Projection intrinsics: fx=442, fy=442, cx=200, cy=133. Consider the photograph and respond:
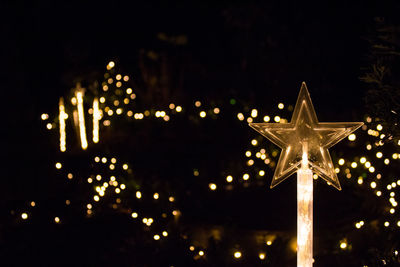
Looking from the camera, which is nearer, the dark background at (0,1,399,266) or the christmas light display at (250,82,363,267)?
the christmas light display at (250,82,363,267)

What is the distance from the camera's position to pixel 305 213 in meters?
2.88

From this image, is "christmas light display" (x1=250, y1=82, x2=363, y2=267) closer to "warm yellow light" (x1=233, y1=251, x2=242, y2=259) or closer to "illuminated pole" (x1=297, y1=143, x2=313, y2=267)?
"illuminated pole" (x1=297, y1=143, x2=313, y2=267)

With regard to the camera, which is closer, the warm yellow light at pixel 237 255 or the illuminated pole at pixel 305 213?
the illuminated pole at pixel 305 213

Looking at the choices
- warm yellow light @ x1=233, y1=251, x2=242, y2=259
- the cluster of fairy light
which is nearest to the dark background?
the cluster of fairy light

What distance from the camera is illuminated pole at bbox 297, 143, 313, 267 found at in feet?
9.41

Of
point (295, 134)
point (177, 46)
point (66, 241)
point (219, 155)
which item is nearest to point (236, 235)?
point (219, 155)

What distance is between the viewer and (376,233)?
4484 mm

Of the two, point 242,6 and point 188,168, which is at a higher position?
point 242,6

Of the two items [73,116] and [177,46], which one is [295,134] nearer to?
[73,116]

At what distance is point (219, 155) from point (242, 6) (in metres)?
2.69

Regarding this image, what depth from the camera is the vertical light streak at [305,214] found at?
287 cm

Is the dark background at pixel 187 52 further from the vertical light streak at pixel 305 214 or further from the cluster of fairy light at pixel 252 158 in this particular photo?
the vertical light streak at pixel 305 214

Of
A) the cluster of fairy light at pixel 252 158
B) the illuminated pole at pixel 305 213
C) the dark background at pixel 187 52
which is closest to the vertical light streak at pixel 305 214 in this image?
the illuminated pole at pixel 305 213

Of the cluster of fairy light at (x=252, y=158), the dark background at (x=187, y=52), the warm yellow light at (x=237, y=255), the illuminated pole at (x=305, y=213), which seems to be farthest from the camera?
the dark background at (x=187, y=52)
